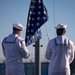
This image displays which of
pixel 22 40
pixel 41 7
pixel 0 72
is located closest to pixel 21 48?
pixel 22 40

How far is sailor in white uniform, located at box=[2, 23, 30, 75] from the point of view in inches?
306

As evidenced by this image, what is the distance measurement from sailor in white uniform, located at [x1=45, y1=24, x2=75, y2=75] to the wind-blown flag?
40.8 inches

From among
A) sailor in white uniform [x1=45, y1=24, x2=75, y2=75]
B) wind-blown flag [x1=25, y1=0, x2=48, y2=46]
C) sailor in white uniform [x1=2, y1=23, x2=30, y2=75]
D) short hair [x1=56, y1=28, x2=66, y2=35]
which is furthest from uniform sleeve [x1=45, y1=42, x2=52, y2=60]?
wind-blown flag [x1=25, y1=0, x2=48, y2=46]

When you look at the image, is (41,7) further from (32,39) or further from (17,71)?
(17,71)

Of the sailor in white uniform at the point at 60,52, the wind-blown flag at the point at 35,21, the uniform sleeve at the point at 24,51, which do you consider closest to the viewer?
the sailor in white uniform at the point at 60,52

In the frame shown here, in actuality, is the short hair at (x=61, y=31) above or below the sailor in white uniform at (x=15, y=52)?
above

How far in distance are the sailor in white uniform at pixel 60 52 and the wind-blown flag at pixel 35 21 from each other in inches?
40.8

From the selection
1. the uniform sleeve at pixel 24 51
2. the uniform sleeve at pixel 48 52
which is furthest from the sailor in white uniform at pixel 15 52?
the uniform sleeve at pixel 48 52

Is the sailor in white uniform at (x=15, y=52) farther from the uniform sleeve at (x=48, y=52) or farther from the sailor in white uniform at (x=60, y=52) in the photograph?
the sailor in white uniform at (x=60, y=52)

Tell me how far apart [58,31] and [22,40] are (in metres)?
0.82

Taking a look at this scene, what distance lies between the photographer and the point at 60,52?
24.8 feet

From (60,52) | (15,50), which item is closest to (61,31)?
(60,52)

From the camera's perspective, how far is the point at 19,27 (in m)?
7.85

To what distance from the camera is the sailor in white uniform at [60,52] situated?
7.56 metres
